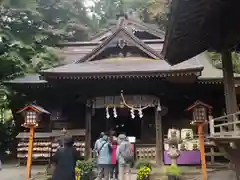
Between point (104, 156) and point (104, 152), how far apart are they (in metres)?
0.13

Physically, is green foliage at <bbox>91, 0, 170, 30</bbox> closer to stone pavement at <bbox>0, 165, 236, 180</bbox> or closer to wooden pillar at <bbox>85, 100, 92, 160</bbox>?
wooden pillar at <bbox>85, 100, 92, 160</bbox>

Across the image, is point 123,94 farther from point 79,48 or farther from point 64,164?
point 64,164

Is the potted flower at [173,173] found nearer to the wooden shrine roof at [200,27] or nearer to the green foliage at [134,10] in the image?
the wooden shrine roof at [200,27]

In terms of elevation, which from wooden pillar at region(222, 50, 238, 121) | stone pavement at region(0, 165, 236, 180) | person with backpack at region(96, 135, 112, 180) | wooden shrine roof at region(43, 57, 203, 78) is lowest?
stone pavement at region(0, 165, 236, 180)

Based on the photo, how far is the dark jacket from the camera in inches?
193

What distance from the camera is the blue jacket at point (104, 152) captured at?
853 centimetres

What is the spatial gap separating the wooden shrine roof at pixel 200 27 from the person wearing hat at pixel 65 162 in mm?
3272

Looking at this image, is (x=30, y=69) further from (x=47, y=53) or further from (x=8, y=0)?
(x=8, y=0)

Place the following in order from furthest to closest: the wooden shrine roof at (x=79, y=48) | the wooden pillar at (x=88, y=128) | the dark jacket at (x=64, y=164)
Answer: the wooden shrine roof at (x=79, y=48) < the wooden pillar at (x=88, y=128) < the dark jacket at (x=64, y=164)

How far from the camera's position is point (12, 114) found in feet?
54.6

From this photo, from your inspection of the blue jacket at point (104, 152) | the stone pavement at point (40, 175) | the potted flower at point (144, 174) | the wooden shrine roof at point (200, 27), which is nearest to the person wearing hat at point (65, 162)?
the wooden shrine roof at point (200, 27)

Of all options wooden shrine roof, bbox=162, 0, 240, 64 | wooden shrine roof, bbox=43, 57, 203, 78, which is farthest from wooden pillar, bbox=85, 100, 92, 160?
wooden shrine roof, bbox=162, 0, 240, 64

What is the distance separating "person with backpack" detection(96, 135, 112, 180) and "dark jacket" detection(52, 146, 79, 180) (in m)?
3.52

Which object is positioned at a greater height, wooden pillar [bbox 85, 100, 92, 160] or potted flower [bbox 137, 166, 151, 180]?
wooden pillar [bbox 85, 100, 92, 160]
